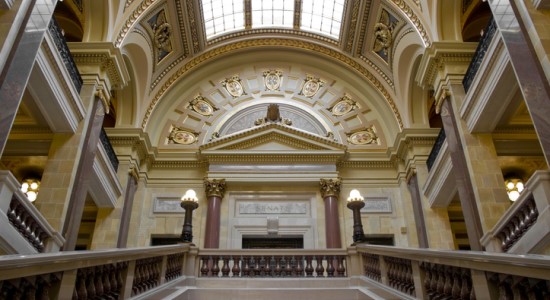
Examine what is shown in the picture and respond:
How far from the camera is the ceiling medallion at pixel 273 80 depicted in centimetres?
1647

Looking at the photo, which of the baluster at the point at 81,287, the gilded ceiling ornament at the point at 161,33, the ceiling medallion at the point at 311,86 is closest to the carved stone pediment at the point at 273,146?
the ceiling medallion at the point at 311,86

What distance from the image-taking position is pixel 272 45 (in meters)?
16.5

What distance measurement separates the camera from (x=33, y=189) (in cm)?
1191

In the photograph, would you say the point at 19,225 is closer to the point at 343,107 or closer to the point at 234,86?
the point at 234,86

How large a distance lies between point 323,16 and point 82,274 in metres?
14.7

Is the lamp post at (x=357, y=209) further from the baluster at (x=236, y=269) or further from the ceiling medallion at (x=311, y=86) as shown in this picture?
the ceiling medallion at (x=311, y=86)

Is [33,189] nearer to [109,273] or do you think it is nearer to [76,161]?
[76,161]

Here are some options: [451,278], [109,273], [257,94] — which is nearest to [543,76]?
[451,278]

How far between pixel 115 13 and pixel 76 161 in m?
4.09

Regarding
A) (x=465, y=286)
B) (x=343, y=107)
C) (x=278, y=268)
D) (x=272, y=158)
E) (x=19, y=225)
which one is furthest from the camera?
(x=343, y=107)

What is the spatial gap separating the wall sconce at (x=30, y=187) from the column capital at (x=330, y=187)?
8.17 meters

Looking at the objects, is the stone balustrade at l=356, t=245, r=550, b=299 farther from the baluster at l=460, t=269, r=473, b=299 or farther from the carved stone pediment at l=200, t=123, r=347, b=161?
the carved stone pediment at l=200, t=123, r=347, b=161

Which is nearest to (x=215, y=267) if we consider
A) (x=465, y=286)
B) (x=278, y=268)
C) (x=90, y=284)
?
(x=278, y=268)

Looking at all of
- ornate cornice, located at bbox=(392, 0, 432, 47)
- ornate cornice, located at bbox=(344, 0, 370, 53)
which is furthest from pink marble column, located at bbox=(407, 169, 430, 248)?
ornate cornice, located at bbox=(344, 0, 370, 53)
